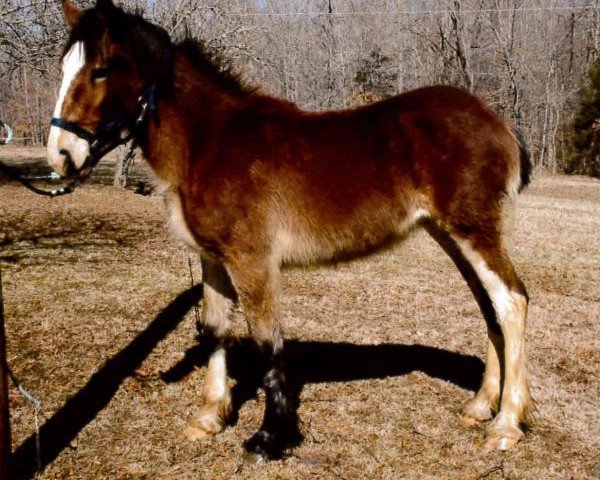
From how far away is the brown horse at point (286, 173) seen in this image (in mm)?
3455

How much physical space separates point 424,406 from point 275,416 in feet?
4.59

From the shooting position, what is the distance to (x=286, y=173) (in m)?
3.62

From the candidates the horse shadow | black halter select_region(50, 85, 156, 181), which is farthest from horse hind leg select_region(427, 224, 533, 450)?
black halter select_region(50, 85, 156, 181)

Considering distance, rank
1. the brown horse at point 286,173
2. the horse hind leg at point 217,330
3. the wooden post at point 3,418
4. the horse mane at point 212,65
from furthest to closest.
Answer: the horse hind leg at point 217,330, the horse mane at point 212,65, the brown horse at point 286,173, the wooden post at point 3,418

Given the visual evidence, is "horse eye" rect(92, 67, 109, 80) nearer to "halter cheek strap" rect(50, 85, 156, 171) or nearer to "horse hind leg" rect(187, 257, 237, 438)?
"halter cheek strap" rect(50, 85, 156, 171)

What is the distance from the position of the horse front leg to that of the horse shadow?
353mm

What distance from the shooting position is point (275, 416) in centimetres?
367

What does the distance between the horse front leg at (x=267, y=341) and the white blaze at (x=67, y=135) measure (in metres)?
1.19

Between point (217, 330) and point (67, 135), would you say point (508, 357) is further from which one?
point (67, 135)

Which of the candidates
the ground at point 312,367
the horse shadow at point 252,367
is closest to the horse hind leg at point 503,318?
the ground at point 312,367

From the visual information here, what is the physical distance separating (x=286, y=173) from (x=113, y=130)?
3.69ft

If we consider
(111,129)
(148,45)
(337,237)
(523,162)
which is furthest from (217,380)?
(523,162)

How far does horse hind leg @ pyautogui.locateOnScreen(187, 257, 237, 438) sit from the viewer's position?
13.4ft

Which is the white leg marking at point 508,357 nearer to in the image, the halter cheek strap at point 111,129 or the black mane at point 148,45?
the black mane at point 148,45
